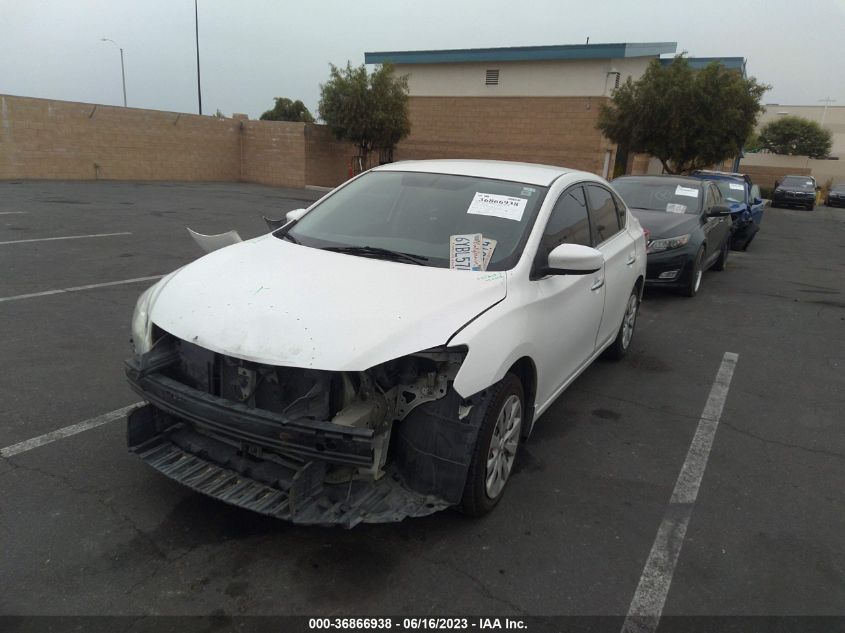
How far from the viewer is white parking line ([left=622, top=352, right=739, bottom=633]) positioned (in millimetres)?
2521

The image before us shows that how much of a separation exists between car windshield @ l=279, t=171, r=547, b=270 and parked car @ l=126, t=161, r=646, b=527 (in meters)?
0.02

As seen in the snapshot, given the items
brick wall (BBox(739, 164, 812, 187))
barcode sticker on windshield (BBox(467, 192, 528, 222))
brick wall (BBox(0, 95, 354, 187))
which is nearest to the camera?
barcode sticker on windshield (BBox(467, 192, 528, 222))

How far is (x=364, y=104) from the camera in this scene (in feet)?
82.4

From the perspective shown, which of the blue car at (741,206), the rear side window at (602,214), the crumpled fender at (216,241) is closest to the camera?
the crumpled fender at (216,241)

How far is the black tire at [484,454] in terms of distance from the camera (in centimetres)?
280

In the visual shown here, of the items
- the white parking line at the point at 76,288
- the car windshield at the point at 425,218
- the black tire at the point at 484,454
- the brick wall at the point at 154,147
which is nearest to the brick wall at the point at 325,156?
the brick wall at the point at 154,147

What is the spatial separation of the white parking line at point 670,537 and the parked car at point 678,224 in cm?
382

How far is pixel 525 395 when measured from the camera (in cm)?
333

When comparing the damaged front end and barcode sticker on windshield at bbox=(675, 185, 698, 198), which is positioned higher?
barcode sticker on windshield at bbox=(675, 185, 698, 198)

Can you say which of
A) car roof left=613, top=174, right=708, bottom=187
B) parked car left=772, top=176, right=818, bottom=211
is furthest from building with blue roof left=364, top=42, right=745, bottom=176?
car roof left=613, top=174, right=708, bottom=187

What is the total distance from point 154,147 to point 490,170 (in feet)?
80.9

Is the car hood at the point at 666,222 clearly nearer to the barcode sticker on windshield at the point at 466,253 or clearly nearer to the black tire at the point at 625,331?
the black tire at the point at 625,331

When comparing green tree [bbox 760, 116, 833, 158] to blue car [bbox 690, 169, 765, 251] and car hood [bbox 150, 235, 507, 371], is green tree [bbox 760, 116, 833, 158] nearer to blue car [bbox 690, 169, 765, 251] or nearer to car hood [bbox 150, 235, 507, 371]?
blue car [bbox 690, 169, 765, 251]

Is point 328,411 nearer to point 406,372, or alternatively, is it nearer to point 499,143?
point 406,372
